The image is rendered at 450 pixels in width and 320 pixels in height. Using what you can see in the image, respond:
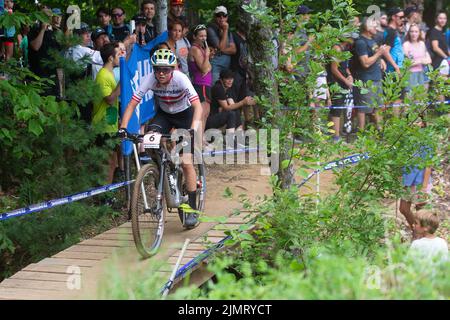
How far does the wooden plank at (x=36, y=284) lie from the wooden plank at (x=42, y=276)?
70 millimetres

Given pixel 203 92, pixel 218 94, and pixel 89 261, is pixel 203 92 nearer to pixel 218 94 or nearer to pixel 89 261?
pixel 218 94

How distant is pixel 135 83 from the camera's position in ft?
29.3

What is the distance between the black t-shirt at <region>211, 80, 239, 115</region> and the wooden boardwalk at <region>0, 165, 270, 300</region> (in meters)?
3.44

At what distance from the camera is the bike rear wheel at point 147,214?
6548 mm

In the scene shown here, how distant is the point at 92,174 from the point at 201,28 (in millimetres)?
3413

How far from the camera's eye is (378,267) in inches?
133

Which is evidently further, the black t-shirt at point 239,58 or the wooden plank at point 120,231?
the black t-shirt at point 239,58

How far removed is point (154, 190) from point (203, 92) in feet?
13.4

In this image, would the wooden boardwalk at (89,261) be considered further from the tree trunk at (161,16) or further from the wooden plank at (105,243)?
the tree trunk at (161,16)

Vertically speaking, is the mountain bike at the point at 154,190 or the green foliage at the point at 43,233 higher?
the mountain bike at the point at 154,190

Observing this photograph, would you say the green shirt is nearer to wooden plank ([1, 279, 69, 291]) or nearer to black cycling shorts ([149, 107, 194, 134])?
black cycling shorts ([149, 107, 194, 134])

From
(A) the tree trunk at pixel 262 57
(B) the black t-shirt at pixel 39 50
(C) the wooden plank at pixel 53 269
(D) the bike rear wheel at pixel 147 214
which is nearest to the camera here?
(C) the wooden plank at pixel 53 269

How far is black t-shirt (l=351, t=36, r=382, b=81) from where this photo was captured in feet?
42.3

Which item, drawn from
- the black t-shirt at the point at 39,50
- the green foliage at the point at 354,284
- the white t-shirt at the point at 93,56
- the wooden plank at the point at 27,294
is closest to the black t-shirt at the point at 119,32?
the white t-shirt at the point at 93,56
